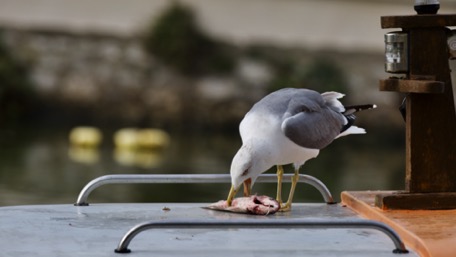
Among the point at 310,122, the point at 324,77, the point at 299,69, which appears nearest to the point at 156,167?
the point at 324,77

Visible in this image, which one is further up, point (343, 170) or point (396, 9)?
point (396, 9)

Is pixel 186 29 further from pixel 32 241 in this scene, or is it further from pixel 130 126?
pixel 32 241

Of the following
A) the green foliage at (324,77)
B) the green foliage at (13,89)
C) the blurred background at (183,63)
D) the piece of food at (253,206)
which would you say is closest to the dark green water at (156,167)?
the blurred background at (183,63)

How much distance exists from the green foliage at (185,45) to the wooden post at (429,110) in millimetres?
17134

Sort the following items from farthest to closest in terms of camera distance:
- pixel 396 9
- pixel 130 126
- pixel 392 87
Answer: pixel 396 9, pixel 130 126, pixel 392 87

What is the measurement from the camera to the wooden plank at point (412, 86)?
4.46 m

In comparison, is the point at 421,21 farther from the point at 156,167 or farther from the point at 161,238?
the point at 156,167

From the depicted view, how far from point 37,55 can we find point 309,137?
684 inches

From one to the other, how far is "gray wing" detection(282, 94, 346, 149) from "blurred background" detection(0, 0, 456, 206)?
14.2 meters

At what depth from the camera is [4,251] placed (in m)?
3.69

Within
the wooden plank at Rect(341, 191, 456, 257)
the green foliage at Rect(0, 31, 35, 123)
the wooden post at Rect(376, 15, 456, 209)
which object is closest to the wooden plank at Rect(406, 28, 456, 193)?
the wooden post at Rect(376, 15, 456, 209)

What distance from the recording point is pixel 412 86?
4539mm

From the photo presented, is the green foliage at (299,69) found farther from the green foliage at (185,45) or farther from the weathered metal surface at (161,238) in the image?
the weathered metal surface at (161,238)

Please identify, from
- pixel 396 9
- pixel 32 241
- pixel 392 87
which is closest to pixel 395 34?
pixel 392 87
